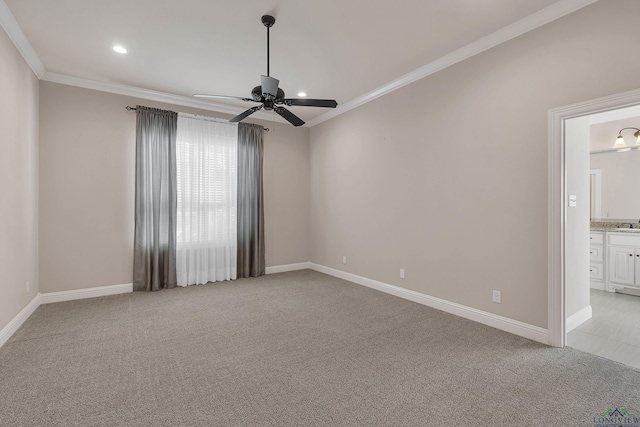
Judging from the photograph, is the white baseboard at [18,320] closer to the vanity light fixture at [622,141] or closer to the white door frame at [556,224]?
the white door frame at [556,224]

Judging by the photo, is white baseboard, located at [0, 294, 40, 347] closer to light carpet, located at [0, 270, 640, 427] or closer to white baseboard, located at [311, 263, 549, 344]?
light carpet, located at [0, 270, 640, 427]

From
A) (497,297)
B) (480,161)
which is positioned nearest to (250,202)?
(480,161)

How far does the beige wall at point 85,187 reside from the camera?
405 centimetres

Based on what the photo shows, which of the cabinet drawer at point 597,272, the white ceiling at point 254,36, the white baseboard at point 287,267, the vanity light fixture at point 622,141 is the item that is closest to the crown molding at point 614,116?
the vanity light fixture at point 622,141

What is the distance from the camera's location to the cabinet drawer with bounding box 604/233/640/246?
428 cm

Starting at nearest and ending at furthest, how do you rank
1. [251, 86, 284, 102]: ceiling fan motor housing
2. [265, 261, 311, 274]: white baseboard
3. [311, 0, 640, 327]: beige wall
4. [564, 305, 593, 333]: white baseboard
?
[311, 0, 640, 327]: beige wall < [251, 86, 284, 102]: ceiling fan motor housing < [564, 305, 593, 333]: white baseboard < [265, 261, 311, 274]: white baseboard

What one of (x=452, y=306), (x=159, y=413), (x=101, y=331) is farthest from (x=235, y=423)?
(x=452, y=306)

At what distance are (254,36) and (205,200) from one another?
2795 millimetres

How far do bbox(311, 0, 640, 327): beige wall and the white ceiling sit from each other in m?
0.27

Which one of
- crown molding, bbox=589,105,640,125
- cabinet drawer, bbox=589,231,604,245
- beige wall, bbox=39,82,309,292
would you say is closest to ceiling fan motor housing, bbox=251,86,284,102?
beige wall, bbox=39,82,309,292

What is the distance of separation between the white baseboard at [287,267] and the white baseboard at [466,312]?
1391 millimetres

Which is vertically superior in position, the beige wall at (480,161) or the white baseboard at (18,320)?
the beige wall at (480,161)

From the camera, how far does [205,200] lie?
5082 mm

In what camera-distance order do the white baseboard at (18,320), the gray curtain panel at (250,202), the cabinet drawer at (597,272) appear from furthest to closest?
the gray curtain panel at (250,202)
the cabinet drawer at (597,272)
the white baseboard at (18,320)
